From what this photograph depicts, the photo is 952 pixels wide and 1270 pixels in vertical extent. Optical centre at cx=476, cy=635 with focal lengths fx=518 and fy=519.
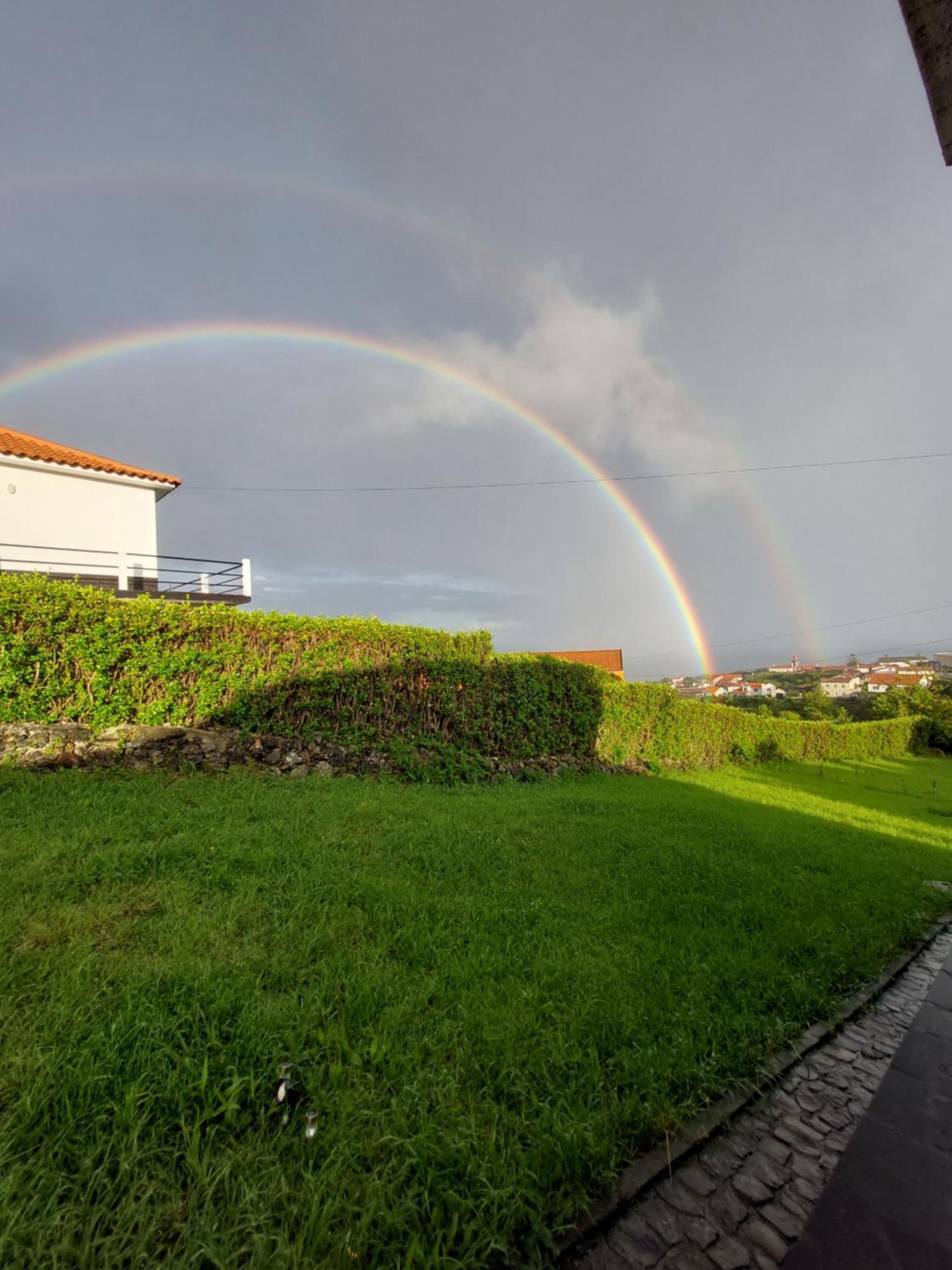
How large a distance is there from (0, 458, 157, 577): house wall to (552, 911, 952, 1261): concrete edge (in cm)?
1393

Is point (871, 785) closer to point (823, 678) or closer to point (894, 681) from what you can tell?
point (894, 681)

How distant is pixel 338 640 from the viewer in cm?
812

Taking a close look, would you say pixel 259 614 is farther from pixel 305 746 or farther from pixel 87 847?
pixel 87 847

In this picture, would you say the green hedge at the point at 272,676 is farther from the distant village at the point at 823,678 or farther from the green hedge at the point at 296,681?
the distant village at the point at 823,678

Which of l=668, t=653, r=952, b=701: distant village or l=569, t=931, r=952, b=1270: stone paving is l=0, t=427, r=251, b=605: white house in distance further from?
l=668, t=653, r=952, b=701: distant village

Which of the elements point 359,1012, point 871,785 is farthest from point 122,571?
point 871,785

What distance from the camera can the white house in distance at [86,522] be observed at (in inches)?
506

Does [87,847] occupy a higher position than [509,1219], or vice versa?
[87,847]

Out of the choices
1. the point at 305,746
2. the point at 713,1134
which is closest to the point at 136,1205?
the point at 713,1134

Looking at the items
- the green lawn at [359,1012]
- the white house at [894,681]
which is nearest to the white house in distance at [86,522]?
the green lawn at [359,1012]

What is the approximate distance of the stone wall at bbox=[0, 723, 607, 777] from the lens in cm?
555

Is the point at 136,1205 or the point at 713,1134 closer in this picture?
the point at 136,1205

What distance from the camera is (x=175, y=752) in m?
6.34

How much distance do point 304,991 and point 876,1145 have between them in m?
2.37
